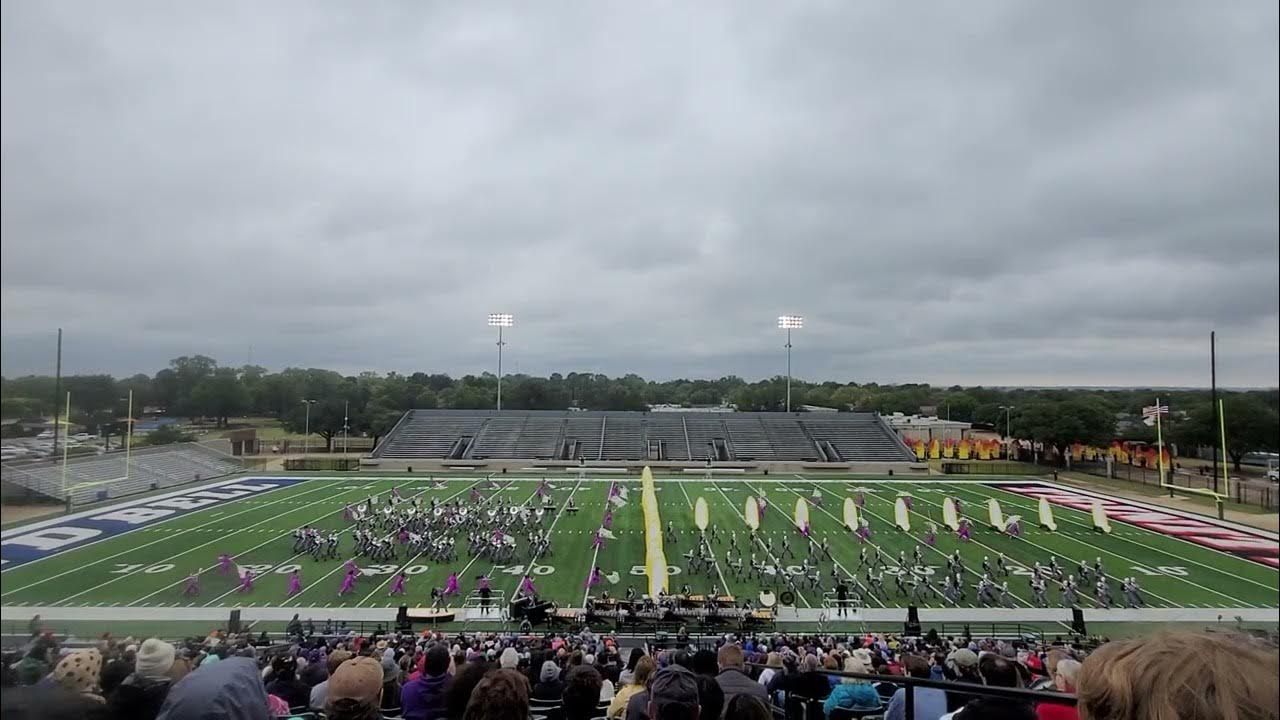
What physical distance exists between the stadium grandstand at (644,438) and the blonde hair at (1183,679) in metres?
45.9

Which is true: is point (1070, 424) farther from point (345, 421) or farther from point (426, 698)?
point (345, 421)

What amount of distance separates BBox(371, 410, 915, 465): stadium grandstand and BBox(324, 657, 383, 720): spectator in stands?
146ft

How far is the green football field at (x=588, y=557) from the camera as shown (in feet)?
57.8

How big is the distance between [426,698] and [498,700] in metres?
2.04

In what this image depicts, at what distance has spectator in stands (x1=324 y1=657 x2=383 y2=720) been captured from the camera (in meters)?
2.81

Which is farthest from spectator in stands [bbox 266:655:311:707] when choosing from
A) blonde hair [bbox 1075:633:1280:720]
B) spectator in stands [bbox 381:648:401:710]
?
blonde hair [bbox 1075:633:1280:720]

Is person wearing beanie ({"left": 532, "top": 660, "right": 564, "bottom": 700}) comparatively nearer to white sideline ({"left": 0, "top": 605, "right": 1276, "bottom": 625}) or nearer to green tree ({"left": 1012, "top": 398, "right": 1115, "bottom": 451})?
white sideline ({"left": 0, "top": 605, "right": 1276, "bottom": 625})

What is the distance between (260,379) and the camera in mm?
47250

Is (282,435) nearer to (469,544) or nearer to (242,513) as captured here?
(242,513)

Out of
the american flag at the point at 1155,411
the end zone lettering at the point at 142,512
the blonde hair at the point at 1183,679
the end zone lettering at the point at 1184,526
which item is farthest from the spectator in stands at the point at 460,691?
the american flag at the point at 1155,411

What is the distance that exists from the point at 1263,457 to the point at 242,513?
216 ft

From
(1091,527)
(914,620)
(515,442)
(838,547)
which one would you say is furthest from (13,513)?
(515,442)

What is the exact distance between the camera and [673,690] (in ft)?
10.1

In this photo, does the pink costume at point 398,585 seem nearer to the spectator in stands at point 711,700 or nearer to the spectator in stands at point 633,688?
the spectator in stands at point 633,688
